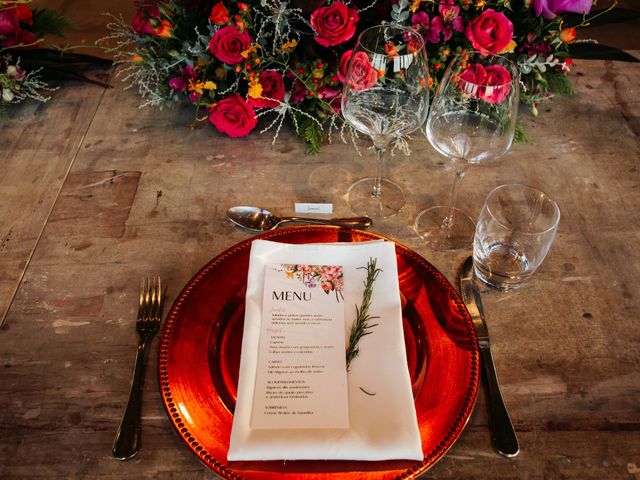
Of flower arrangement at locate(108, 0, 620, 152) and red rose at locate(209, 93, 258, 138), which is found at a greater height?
flower arrangement at locate(108, 0, 620, 152)

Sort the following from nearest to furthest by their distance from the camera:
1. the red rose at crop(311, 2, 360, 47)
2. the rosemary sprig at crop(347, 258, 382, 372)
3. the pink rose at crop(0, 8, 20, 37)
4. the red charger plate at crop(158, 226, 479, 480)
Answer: the red charger plate at crop(158, 226, 479, 480), the rosemary sprig at crop(347, 258, 382, 372), the red rose at crop(311, 2, 360, 47), the pink rose at crop(0, 8, 20, 37)

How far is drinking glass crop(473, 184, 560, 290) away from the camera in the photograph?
2.56ft

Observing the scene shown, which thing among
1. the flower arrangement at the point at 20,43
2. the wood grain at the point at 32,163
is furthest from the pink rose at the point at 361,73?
the flower arrangement at the point at 20,43

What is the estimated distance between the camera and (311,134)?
1.07m

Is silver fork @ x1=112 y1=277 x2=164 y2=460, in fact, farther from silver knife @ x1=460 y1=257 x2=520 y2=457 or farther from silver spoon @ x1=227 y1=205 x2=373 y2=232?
silver knife @ x1=460 y1=257 x2=520 y2=457

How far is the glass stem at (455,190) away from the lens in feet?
2.85

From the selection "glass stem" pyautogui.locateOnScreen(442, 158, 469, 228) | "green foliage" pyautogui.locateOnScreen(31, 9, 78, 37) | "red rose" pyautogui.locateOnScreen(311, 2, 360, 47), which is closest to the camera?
"glass stem" pyautogui.locateOnScreen(442, 158, 469, 228)

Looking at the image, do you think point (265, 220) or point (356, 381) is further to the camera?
point (265, 220)

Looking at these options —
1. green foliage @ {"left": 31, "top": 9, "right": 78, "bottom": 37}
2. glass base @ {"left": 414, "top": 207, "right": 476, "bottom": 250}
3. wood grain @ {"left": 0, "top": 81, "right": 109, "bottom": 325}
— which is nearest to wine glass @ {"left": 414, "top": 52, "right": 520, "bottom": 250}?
glass base @ {"left": 414, "top": 207, "right": 476, "bottom": 250}

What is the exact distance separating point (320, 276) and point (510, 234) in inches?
12.3

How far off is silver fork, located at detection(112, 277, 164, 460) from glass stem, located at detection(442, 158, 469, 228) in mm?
517

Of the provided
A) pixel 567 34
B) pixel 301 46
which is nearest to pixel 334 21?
pixel 301 46

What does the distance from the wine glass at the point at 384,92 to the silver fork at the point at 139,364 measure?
0.39 m

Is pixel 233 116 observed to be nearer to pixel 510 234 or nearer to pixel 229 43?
pixel 229 43
